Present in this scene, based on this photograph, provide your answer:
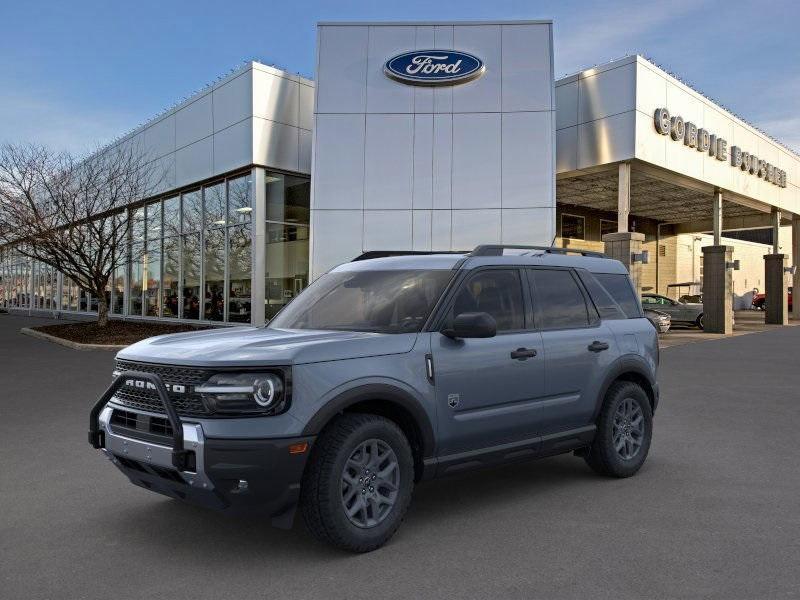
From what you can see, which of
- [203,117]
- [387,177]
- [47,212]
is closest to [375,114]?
[387,177]

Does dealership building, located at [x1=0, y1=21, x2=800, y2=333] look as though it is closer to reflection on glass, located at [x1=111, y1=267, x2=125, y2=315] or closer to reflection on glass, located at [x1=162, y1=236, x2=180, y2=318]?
reflection on glass, located at [x1=162, y1=236, x2=180, y2=318]

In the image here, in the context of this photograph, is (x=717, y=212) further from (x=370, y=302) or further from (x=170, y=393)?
(x=170, y=393)

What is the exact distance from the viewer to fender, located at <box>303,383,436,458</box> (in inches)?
155

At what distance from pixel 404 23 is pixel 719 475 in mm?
18082

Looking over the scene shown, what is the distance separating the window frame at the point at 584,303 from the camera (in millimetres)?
5395

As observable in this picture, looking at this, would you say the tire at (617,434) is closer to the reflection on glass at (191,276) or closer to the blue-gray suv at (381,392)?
the blue-gray suv at (381,392)

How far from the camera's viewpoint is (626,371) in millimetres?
5961

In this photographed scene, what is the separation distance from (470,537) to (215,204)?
2217 cm

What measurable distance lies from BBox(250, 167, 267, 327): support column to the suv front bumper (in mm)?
18648

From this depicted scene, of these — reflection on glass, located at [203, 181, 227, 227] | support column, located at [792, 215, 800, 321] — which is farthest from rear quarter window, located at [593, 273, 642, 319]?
support column, located at [792, 215, 800, 321]

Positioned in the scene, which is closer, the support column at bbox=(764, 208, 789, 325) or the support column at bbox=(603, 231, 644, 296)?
the support column at bbox=(603, 231, 644, 296)

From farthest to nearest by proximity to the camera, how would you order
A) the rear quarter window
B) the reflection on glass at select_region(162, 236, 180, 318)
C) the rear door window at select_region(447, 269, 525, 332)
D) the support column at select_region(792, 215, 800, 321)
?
the support column at select_region(792, 215, 800, 321), the reflection on glass at select_region(162, 236, 180, 318), the rear quarter window, the rear door window at select_region(447, 269, 525, 332)

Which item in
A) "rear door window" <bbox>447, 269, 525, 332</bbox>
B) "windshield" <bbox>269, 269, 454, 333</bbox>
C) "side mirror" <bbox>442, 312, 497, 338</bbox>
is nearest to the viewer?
"side mirror" <bbox>442, 312, 497, 338</bbox>

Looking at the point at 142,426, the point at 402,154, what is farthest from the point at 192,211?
the point at 142,426
